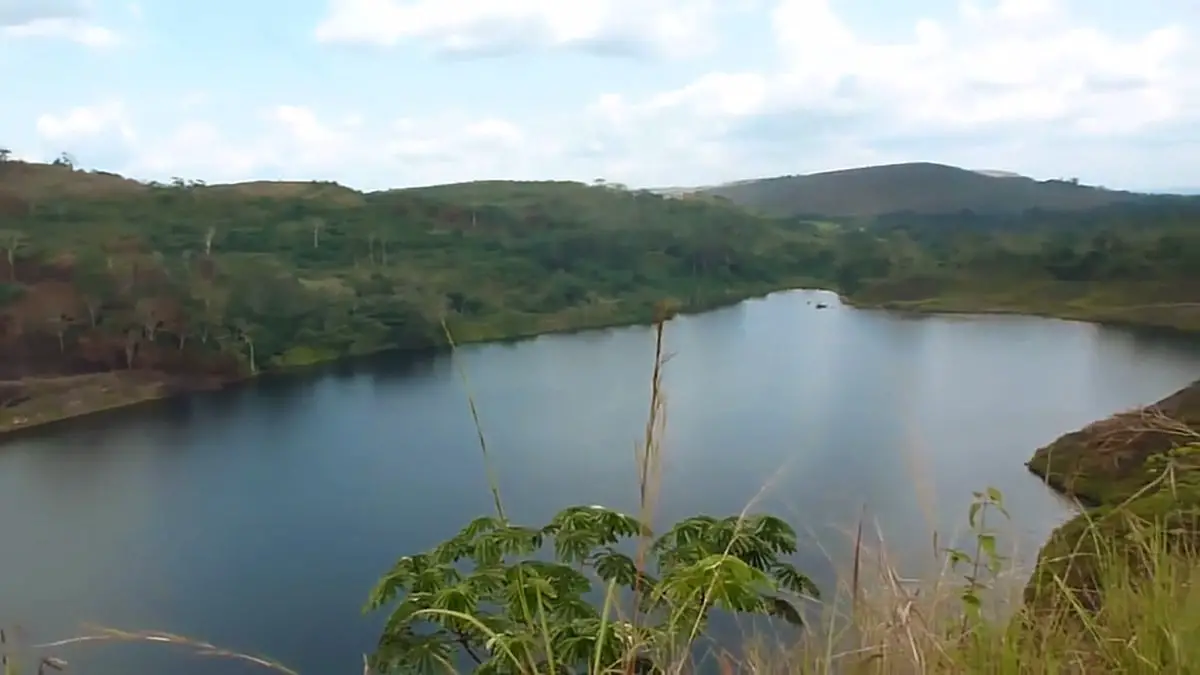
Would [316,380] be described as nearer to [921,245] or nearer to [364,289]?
[364,289]

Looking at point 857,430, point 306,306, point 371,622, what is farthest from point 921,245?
point 371,622

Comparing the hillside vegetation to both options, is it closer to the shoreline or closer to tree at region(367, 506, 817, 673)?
the shoreline

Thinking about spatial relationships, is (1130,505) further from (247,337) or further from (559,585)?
(247,337)

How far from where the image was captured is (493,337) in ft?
121

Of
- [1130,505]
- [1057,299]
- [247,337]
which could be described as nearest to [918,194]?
[1057,299]

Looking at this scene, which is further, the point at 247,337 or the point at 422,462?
the point at 247,337

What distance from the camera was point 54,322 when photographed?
28.1 m

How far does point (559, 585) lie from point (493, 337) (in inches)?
1382

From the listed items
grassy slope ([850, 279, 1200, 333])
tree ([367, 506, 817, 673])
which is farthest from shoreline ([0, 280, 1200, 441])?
tree ([367, 506, 817, 673])

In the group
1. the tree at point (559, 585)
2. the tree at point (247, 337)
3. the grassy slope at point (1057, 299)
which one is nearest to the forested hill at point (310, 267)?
the tree at point (247, 337)

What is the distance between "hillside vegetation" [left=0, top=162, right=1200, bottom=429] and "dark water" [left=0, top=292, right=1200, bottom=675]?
9.62ft

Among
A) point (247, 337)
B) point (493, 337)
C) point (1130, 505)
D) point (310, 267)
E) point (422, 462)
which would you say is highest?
point (1130, 505)

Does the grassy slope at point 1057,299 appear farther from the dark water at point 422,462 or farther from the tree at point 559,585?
the tree at point 559,585

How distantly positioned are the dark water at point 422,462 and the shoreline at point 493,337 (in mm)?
1027
